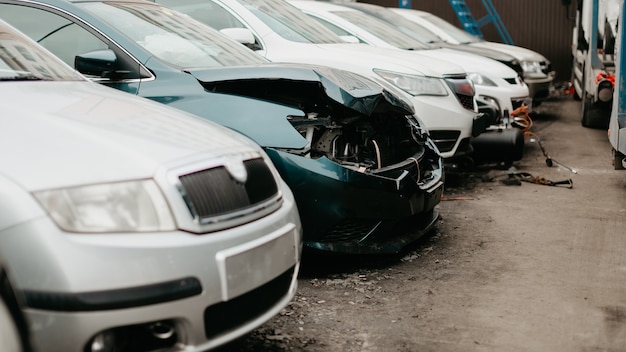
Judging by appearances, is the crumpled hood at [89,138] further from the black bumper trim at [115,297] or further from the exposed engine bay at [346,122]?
the exposed engine bay at [346,122]

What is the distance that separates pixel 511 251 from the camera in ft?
17.0

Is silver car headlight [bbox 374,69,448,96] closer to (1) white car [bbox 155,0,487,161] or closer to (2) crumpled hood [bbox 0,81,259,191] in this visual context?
(1) white car [bbox 155,0,487,161]

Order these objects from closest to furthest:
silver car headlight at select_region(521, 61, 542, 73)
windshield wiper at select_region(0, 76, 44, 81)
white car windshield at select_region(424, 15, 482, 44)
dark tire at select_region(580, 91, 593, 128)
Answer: windshield wiper at select_region(0, 76, 44, 81), dark tire at select_region(580, 91, 593, 128), silver car headlight at select_region(521, 61, 542, 73), white car windshield at select_region(424, 15, 482, 44)

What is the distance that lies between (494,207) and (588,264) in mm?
1764

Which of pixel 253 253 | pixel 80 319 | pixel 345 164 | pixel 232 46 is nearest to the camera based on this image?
pixel 80 319

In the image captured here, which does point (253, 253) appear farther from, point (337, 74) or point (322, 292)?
point (337, 74)

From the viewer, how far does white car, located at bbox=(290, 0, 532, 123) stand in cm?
877

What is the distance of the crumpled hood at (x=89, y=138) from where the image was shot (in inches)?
104

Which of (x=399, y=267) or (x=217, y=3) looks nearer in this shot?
(x=399, y=267)

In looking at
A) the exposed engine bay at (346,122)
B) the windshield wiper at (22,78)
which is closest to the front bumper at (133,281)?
the windshield wiper at (22,78)

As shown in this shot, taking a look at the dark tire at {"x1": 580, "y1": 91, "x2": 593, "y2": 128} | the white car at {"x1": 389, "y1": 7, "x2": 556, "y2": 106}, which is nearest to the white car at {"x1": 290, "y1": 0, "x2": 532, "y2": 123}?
the dark tire at {"x1": 580, "y1": 91, "x2": 593, "y2": 128}

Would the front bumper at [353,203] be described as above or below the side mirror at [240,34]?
below

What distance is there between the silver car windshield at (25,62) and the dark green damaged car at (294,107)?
0.37 meters

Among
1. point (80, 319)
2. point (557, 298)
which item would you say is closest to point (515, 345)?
point (557, 298)
